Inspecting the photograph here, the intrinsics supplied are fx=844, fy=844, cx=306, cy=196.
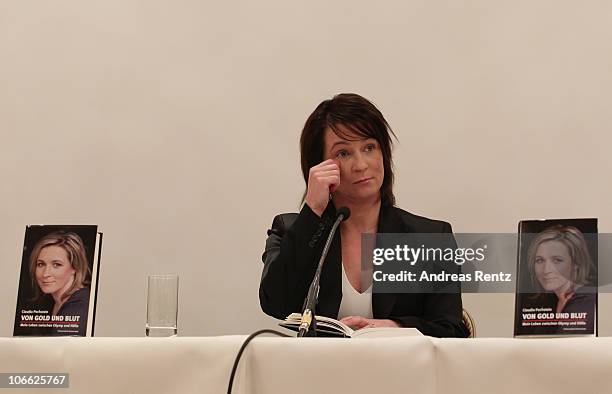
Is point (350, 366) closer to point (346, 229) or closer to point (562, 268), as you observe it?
point (562, 268)

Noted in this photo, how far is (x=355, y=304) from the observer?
2188 mm

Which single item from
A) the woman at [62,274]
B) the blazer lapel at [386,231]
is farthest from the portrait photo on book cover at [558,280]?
the woman at [62,274]

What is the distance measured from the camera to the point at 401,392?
4.37 feet

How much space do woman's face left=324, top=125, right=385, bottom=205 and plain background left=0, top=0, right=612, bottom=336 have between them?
548mm

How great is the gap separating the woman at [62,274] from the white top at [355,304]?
26.2 inches

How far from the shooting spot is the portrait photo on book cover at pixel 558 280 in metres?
1.65

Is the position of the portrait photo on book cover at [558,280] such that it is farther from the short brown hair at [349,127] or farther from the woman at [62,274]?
the woman at [62,274]

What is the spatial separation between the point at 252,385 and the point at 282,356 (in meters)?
0.07

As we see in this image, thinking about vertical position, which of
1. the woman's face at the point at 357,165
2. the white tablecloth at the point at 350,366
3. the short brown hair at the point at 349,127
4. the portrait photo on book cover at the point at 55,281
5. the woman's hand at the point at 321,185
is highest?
the short brown hair at the point at 349,127

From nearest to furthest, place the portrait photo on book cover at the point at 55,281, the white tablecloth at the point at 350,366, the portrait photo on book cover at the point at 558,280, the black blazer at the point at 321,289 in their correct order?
the white tablecloth at the point at 350,366 < the portrait photo on book cover at the point at 558,280 < the portrait photo on book cover at the point at 55,281 < the black blazer at the point at 321,289

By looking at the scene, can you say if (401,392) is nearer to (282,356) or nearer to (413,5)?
(282,356)

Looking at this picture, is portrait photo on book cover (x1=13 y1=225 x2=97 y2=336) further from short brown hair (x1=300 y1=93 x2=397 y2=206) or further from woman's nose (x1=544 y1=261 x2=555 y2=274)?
woman's nose (x1=544 y1=261 x2=555 y2=274)

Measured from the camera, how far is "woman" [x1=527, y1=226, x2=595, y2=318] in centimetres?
165

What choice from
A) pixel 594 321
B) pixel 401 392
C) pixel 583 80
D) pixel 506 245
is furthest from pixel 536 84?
pixel 401 392
